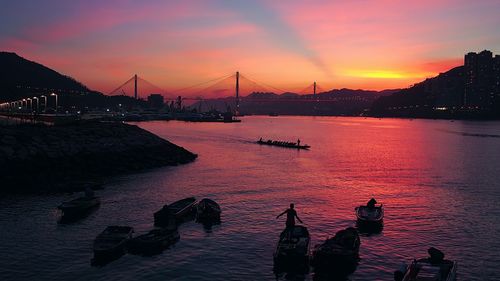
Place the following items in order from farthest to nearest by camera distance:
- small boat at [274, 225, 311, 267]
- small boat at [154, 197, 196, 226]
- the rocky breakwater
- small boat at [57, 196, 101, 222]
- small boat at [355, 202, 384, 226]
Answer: the rocky breakwater < small boat at [57, 196, 101, 222] < small boat at [355, 202, 384, 226] < small boat at [154, 197, 196, 226] < small boat at [274, 225, 311, 267]

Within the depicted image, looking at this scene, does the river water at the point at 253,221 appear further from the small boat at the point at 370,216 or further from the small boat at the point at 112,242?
the small boat at the point at 370,216

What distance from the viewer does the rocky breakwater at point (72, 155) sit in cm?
4731

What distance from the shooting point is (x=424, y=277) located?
2058 centimetres

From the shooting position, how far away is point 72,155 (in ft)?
190

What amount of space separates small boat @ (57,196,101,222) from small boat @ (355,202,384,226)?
20944 mm

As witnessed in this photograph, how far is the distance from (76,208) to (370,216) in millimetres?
21960

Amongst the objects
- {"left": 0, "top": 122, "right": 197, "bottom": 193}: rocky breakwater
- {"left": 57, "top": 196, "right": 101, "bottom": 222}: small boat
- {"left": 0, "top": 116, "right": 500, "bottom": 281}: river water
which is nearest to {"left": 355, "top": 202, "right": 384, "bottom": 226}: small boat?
{"left": 0, "top": 116, "right": 500, "bottom": 281}: river water

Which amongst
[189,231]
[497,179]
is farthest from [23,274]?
[497,179]

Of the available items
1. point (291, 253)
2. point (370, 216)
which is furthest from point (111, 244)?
point (370, 216)

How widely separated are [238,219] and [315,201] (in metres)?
11.3

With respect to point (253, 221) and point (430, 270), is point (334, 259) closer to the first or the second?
point (430, 270)

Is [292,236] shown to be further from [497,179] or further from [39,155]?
[497,179]

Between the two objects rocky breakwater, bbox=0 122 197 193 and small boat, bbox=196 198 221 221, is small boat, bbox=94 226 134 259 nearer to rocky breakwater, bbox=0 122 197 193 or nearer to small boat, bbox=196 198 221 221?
small boat, bbox=196 198 221 221

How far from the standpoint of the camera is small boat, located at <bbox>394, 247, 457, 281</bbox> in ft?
67.9
